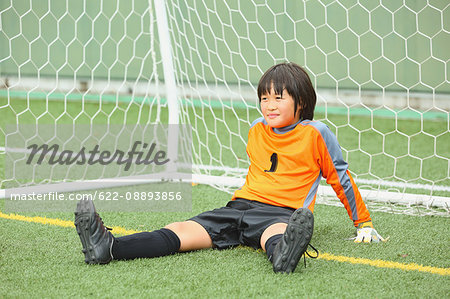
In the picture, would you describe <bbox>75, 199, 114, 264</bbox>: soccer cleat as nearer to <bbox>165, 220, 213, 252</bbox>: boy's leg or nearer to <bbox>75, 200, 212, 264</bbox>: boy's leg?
<bbox>75, 200, 212, 264</bbox>: boy's leg

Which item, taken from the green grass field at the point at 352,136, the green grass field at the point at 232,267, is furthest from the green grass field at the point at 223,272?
the green grass field at the point at 352,136

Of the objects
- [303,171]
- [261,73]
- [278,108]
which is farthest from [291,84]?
[261,73]

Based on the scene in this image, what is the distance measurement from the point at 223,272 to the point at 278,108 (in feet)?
1.99

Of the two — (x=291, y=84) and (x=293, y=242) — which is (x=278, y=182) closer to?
(x=291, y=84)

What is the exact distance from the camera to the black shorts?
6.65 ft

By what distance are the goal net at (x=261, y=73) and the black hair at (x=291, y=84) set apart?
706 mm

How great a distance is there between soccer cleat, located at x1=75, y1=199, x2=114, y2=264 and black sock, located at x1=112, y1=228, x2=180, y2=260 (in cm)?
3

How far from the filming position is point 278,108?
2.09 meters

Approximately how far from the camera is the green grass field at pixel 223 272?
1.63m

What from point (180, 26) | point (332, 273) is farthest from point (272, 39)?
point (332, 273)

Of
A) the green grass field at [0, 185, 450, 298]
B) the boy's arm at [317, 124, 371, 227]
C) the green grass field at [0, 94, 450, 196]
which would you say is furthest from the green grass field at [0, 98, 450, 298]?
the green grass field at [0, 94, 450, 196]

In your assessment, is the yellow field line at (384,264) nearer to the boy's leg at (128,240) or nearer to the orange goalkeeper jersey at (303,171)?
the orange goalkeeper jersey at (303,171)

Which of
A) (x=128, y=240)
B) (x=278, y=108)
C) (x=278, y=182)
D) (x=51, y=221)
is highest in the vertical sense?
(x=278, y=108)

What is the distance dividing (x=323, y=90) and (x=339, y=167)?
4059 millimetres
